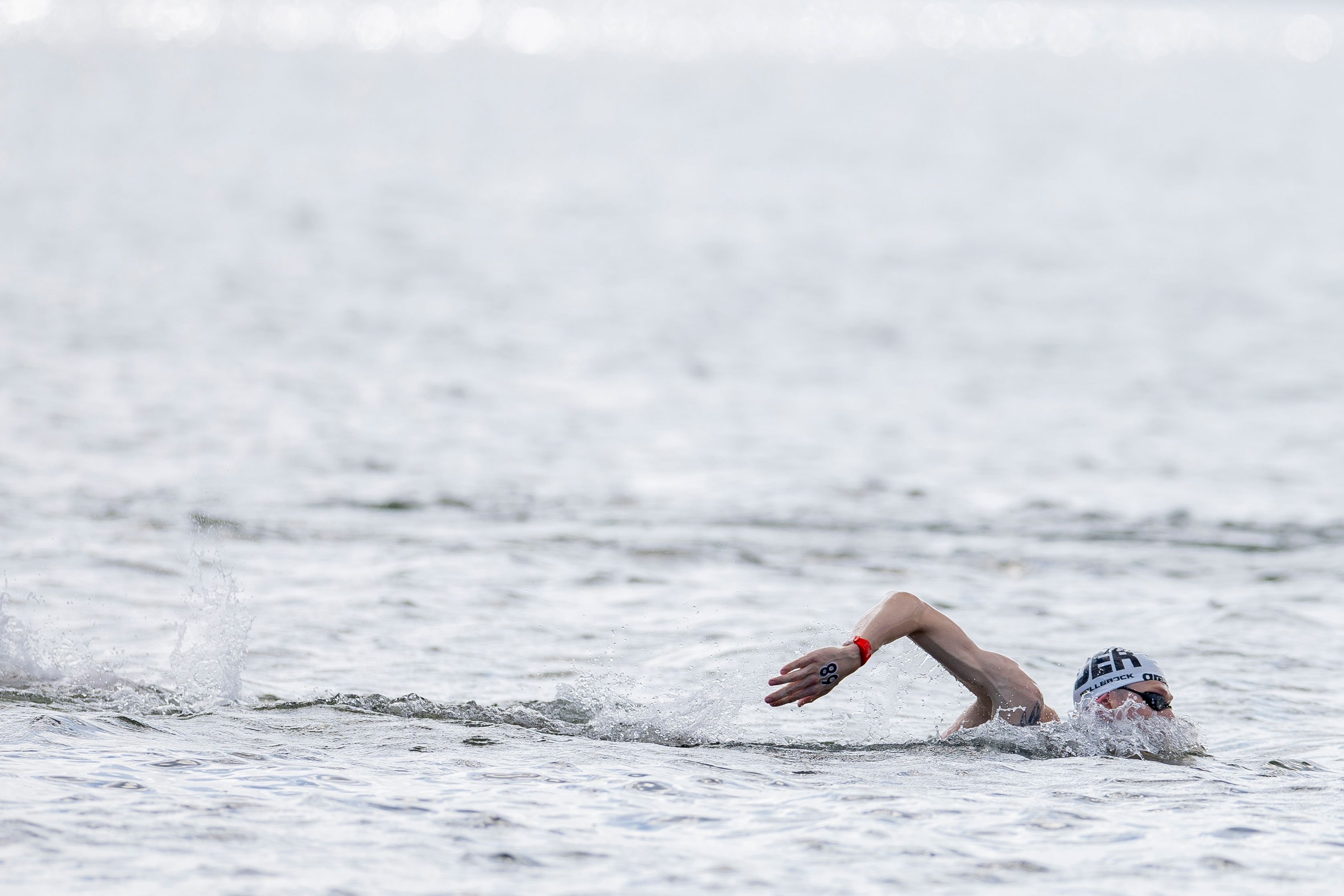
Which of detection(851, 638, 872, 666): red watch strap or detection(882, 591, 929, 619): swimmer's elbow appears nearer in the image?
detection(851, 638, 872, 666): red watch strap

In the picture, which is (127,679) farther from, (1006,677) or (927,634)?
(1006,677)

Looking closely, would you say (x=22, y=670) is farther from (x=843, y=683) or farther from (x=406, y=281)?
(x=406, y=281)

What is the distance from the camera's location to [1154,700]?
997 cm

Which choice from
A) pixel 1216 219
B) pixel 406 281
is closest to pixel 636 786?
pixel 406 281

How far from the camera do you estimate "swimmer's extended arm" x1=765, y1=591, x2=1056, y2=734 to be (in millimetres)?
9234

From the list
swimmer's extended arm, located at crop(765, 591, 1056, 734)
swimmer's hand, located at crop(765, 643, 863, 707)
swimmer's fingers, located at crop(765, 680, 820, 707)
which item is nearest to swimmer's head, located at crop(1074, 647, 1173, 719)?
swimmer's extended arm, located at crop(765, 591, 1056, 734)

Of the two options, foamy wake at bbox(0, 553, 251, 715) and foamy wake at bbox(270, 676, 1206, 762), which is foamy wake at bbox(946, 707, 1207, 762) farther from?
foamy wake at bbox(0, 553, 251, 715)

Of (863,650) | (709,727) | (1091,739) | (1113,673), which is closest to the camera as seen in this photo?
(863,650)

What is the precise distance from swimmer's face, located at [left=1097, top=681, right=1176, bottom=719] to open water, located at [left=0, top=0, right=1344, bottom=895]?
0.47ft

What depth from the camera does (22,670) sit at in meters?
10.7

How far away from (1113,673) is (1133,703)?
0.71 ft

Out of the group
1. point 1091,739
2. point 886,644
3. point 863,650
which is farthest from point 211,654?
point 1091,739

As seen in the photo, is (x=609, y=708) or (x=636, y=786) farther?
(x=609, y=708)

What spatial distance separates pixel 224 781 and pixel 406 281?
26.6m
